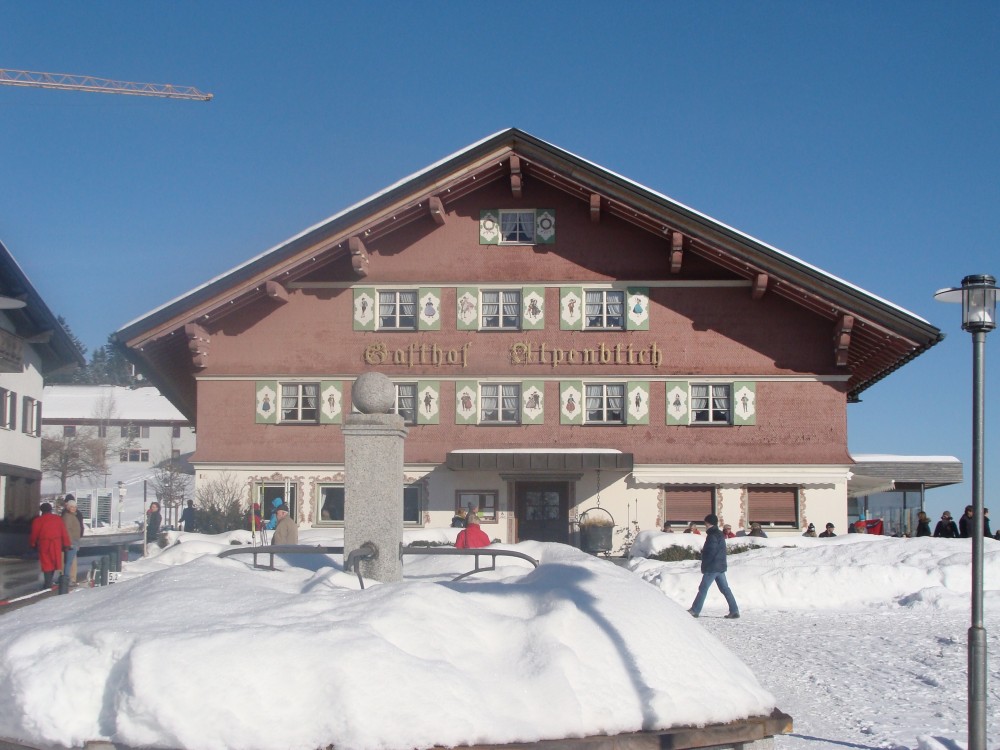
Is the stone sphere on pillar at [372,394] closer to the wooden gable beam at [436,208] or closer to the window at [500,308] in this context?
the wooden gable beam at [436,208]

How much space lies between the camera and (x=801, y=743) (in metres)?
9.53

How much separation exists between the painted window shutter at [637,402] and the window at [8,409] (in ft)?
59.3

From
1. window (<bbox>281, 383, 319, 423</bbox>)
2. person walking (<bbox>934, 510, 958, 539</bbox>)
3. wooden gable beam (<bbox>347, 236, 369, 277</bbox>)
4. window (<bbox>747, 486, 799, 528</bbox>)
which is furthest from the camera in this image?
window (<bbox>281, 383, 319, 423</bbox>)

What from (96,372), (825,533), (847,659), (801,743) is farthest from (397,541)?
(96,372)

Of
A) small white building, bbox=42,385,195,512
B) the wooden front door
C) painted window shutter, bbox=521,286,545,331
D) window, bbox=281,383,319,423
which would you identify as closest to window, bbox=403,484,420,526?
the wooden front door

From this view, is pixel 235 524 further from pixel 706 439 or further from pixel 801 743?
pixel 801 743

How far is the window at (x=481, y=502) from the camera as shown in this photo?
99.6 feet

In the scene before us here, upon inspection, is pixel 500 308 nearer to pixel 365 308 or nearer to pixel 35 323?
pixel 365 308

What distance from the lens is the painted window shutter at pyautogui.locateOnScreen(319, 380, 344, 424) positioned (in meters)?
30.3

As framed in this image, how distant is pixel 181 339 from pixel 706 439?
13768mm

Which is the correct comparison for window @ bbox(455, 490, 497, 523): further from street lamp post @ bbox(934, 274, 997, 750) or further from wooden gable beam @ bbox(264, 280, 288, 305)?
street lamp post @ bbox(934, 274, 997, 750)

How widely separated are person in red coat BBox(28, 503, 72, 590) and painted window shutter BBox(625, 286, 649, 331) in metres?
15.9

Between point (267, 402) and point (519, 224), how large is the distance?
7.97 meters

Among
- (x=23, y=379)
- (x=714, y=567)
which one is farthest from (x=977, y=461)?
(x=23, y=379)
